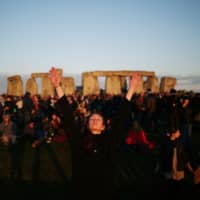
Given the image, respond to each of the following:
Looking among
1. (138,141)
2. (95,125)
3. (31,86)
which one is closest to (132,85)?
(95,125)

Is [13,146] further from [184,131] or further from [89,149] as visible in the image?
[89,149]

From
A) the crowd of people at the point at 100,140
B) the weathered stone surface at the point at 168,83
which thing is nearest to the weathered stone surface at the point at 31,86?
the weathered stone surface at the point at 168,83

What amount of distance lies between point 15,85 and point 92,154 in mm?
29716

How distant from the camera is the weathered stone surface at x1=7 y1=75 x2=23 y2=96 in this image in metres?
31.5

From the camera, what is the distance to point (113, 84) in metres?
35.6

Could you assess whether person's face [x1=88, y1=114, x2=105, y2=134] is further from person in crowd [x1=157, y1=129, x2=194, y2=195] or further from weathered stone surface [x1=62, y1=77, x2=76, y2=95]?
weathered stone surface [x1=62, y1=77, x2=76, y2=95]

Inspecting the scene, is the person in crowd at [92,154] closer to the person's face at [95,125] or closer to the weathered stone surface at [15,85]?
the person's face at [95,125]

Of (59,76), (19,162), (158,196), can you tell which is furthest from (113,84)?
(59,76)

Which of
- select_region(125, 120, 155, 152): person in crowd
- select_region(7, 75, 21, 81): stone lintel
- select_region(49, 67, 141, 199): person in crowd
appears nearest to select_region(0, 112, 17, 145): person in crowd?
select_region(125, 120, 155, 152): person in crowd

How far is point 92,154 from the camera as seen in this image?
297 cm

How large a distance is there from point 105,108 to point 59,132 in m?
5.45

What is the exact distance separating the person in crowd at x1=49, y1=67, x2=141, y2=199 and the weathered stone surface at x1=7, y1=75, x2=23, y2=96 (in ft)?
95.1

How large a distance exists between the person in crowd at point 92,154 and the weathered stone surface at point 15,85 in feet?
95.1

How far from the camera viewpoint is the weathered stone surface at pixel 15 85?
31.5 m
